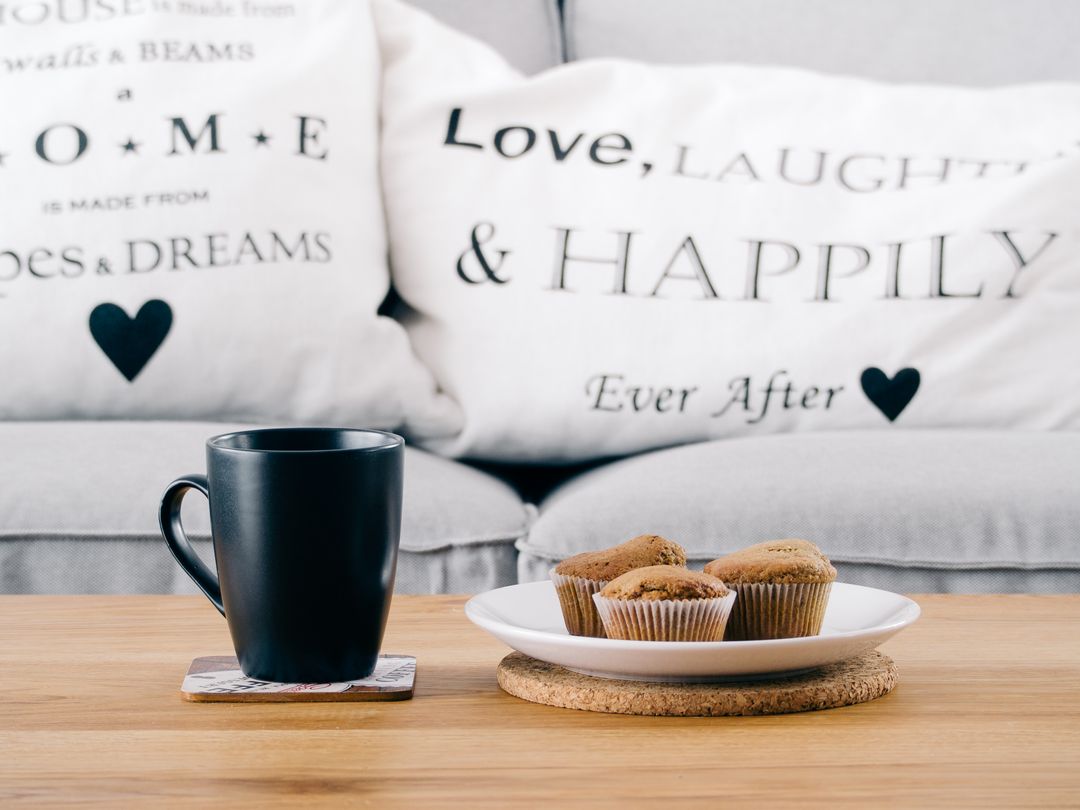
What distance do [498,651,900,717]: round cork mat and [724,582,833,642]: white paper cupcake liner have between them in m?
0.02

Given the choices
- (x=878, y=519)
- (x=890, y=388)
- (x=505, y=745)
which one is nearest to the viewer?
(x=505, y=745)

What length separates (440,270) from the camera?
4.37ft

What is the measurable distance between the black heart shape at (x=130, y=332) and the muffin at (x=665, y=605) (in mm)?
875

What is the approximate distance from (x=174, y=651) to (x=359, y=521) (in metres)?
0.18

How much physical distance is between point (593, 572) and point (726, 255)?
0.82 meters

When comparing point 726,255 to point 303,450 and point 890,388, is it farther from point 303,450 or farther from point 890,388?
point 303,450

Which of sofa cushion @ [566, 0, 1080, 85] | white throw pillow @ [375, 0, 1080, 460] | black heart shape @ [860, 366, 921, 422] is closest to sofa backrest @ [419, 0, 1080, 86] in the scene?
sofa cushion @ [566, 0, 1080, 85]

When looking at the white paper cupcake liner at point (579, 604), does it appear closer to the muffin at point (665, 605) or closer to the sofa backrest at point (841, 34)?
the muffin at point (665, 605)

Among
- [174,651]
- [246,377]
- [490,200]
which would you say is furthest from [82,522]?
[490,200]

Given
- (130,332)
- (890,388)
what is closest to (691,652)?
(890,388)

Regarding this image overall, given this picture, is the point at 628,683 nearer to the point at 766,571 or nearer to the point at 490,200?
the point at 766,571

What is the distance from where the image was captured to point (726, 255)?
50.9 inches

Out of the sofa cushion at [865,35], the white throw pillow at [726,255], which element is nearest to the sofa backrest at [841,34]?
the sofa cushion at [865,35]

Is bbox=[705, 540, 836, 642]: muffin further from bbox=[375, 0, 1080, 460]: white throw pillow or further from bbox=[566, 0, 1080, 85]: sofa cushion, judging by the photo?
bbox=[566, 0, 1080, 85]: sofa cushion
